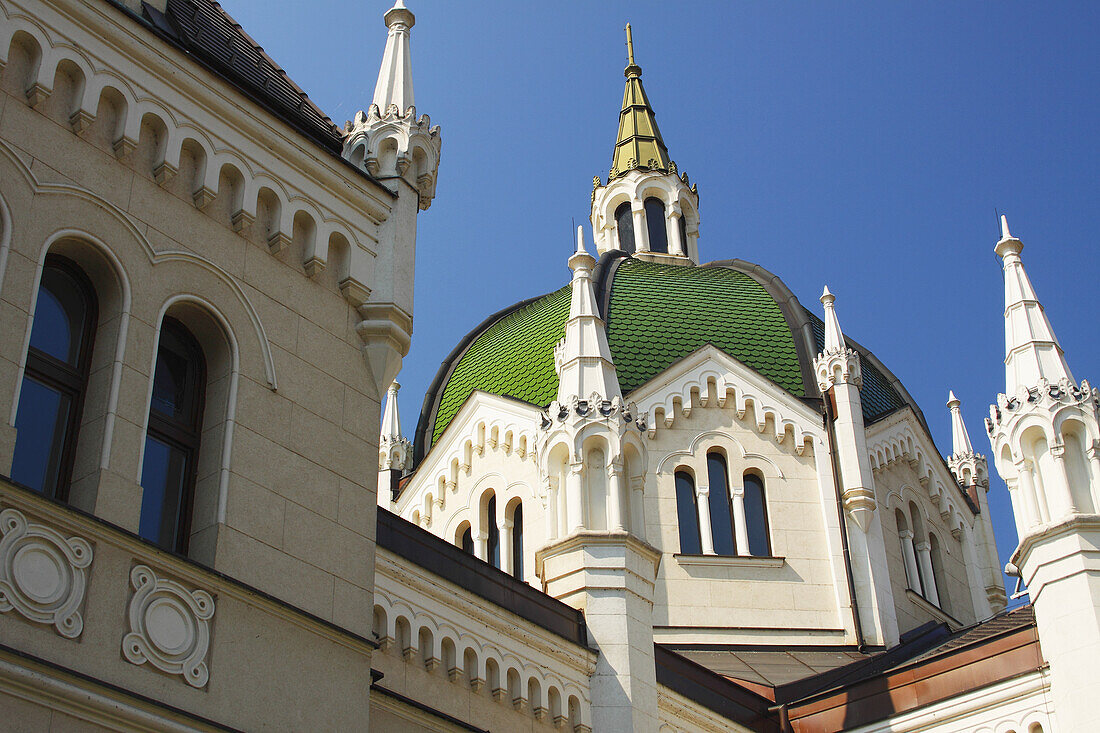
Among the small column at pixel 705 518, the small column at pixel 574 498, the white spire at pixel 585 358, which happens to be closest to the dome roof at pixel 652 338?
the small column at pixel 705 518

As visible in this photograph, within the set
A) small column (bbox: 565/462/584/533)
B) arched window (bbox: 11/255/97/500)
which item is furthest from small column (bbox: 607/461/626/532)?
arched window (bbox: 11/255/97/500)

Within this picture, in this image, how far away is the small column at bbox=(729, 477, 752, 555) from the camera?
2486 cm

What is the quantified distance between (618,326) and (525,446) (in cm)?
366

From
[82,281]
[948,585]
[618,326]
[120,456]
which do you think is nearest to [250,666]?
[120,456]

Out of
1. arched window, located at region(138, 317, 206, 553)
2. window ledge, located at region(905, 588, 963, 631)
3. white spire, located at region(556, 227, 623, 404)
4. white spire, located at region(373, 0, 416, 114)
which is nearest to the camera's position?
arched window, located at region(138, 317, 206, 553)

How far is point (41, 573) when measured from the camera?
768 cm

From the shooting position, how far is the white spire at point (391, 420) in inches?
1176

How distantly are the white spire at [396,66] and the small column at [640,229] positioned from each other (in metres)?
24.6

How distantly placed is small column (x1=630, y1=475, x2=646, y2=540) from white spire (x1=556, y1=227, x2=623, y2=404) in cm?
122

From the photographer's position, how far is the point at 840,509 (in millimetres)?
25391

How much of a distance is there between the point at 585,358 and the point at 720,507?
849cm

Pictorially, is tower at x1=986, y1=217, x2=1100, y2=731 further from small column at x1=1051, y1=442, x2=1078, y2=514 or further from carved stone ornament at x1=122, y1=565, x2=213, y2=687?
carved stone ornament at x1=122, y1=565, x2=213, y2=687

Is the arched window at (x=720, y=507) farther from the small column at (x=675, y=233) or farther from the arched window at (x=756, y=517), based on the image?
the small column at (x=675, y=233)

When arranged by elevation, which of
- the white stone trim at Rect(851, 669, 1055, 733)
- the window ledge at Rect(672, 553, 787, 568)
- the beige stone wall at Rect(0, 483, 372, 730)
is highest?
the window ledge at Rect(672, 553, 787, 568)
